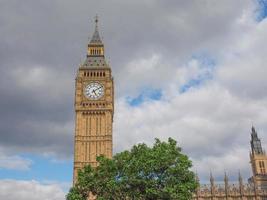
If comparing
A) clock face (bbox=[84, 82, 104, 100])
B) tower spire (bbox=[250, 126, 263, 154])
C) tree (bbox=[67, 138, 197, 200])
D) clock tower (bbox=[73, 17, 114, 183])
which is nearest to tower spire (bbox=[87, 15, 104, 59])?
clock tower (bbox=[73, 17, 114, 183])

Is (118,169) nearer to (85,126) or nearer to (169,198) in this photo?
(169,198)

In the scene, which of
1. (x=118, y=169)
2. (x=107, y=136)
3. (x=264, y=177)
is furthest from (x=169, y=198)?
(x=264, y=177)

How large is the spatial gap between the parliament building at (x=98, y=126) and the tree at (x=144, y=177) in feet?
124

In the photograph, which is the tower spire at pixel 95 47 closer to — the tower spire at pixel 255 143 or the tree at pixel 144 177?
the tree at pixel 144 177

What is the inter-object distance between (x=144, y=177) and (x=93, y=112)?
45.9 m

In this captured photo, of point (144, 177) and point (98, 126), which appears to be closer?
point (144, 177)

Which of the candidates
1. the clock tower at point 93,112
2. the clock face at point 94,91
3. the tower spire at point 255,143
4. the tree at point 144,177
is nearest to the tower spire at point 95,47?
the clock tower at point 93,112

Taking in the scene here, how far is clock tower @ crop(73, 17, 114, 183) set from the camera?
3194 inches

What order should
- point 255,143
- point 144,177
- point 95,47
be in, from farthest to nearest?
point 255,143 < point 95,47 < point 144,177

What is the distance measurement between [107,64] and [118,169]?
51.6m

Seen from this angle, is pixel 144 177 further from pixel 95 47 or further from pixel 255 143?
pixel 255 143

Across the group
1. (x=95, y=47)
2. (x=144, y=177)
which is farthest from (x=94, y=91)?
(x=144, y=177)

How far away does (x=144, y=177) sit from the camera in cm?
3972

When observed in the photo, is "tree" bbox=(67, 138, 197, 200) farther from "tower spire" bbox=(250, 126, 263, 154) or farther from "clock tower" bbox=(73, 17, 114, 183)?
"tower spire" bbox=(250, 126, 263, 154)
